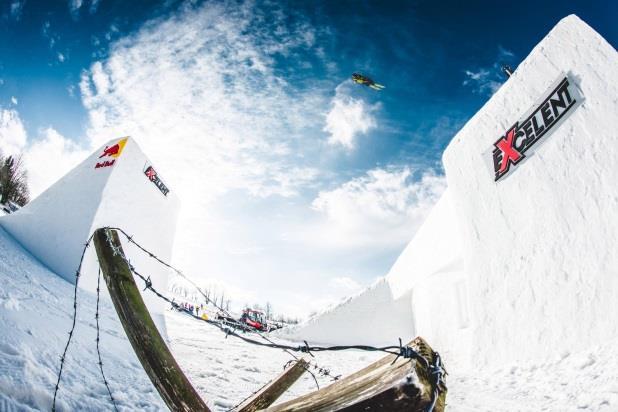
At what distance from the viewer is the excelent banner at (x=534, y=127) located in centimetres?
511

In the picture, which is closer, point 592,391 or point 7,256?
point 592,391

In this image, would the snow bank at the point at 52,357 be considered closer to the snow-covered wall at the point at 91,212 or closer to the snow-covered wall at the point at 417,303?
the snow-covered wall at the point at 91,212

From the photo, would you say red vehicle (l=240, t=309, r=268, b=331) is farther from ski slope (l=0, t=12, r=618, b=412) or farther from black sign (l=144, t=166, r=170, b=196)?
ski slope (l=0, t=12, r=618, b=412)

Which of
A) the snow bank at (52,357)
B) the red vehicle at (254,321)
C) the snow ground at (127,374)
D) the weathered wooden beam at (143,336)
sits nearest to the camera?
the weathered wooden beam at (143,336)

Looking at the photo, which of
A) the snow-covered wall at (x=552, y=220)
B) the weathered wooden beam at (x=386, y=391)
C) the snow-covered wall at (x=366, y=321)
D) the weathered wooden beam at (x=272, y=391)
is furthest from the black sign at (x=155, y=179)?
the weathered wooden beam at (x=386, y=391)

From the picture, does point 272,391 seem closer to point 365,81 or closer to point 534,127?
point 534,127

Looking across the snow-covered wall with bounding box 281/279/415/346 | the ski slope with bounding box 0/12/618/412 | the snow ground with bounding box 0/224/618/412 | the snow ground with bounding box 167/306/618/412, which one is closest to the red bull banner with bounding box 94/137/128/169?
the ski slope with bounding box 0/12/618/412

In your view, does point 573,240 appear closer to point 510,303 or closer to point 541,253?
point 541,253

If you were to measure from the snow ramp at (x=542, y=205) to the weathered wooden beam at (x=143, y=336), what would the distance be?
522cm

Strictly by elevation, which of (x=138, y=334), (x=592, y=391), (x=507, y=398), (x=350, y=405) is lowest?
(x=138, y=334)

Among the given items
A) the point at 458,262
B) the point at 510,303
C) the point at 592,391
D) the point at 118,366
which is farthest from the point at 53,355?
the point at 458,262

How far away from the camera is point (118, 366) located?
14.6 feet

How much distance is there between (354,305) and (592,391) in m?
9.50

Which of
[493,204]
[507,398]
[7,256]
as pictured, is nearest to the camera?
[507,398]
